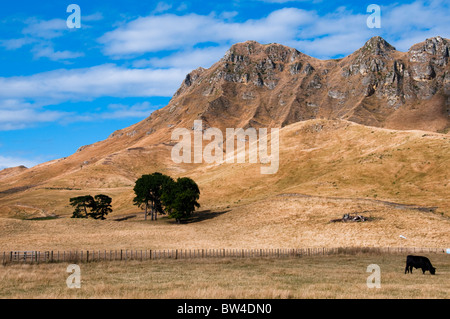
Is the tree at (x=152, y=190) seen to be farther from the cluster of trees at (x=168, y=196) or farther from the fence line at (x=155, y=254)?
the fence line at (x=155, y=254)

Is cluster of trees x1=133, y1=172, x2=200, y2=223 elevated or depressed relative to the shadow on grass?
elevated

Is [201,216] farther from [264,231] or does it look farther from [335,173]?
[335,173]

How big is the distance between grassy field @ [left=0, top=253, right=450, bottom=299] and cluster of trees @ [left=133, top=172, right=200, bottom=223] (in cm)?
5434

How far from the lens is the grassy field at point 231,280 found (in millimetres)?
23688

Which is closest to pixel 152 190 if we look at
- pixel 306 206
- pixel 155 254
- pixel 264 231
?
pixel 306 206

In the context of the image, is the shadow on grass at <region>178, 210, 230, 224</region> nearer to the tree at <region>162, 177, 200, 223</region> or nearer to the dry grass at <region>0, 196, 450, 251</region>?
the dry grass at <region>0, 196, 450, 251</region>

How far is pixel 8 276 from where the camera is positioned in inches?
1246

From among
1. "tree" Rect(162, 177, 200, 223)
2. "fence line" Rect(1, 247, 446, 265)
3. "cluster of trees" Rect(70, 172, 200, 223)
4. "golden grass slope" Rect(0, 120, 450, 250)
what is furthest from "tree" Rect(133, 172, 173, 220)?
"fence line" Rect(1, 247, 446, 265)

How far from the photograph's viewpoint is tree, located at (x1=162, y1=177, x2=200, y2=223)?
98.8 m

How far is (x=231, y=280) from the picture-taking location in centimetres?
3086
